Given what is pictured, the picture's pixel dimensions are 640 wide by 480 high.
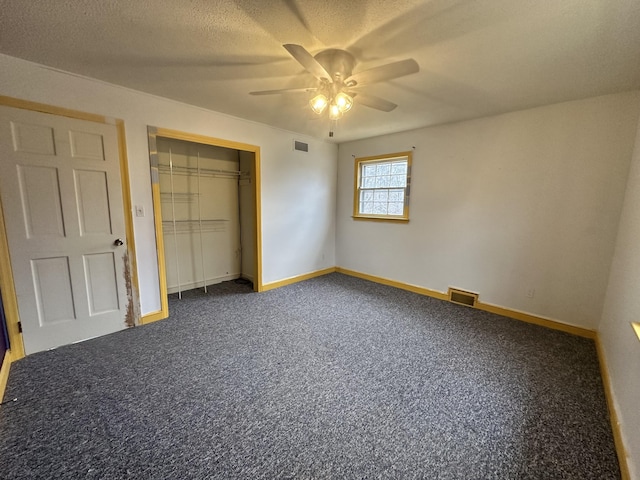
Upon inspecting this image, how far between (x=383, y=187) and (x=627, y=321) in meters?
3.09

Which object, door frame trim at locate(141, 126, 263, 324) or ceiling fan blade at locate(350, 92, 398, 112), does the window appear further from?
door frame trim at locate(141, 126, 263, 324)

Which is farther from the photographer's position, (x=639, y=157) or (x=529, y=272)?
(x=529, y=272)

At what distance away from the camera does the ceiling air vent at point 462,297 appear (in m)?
3.38

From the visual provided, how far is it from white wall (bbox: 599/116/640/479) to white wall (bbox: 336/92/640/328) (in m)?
0.21

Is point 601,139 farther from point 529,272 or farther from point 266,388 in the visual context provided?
point 266,388

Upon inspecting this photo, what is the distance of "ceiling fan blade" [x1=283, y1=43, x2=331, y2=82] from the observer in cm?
142

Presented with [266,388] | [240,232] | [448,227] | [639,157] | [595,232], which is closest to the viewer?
[266,388]

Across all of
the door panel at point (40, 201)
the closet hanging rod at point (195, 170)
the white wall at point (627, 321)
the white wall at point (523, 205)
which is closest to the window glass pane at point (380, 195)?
the white wall at point (523, 205)

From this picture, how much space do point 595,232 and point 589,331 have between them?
39.9 inches

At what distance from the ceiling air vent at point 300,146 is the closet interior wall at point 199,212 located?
0.92 metres

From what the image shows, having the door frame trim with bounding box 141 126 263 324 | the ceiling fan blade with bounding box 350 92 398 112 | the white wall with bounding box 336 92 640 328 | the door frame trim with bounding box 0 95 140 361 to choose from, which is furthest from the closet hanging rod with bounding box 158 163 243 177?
the ceiling fan blade with bounding box 350 92 398 112

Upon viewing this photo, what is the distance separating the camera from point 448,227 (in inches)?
140

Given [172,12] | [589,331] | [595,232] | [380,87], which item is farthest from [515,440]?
[172,12]

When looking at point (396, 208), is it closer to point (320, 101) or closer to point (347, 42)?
point (320, 101)
